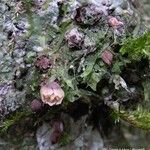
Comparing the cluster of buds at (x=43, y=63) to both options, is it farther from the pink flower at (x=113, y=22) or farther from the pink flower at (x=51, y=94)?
the pink flower at (x=113, y=22)

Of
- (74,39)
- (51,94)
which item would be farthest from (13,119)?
(74,39)

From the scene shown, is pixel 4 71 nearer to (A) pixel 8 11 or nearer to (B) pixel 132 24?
(A) pixel 8 11

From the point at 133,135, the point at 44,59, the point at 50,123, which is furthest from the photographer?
the point at 133,135

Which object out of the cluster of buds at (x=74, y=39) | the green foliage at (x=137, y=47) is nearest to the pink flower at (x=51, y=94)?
the cluster of buds at (x=74, y=39)

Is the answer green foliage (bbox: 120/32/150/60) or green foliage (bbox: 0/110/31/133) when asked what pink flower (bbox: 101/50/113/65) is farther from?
green foliage (bbox: 0/110/31/133)

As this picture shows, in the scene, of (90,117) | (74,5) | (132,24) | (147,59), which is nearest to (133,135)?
(90,117)
